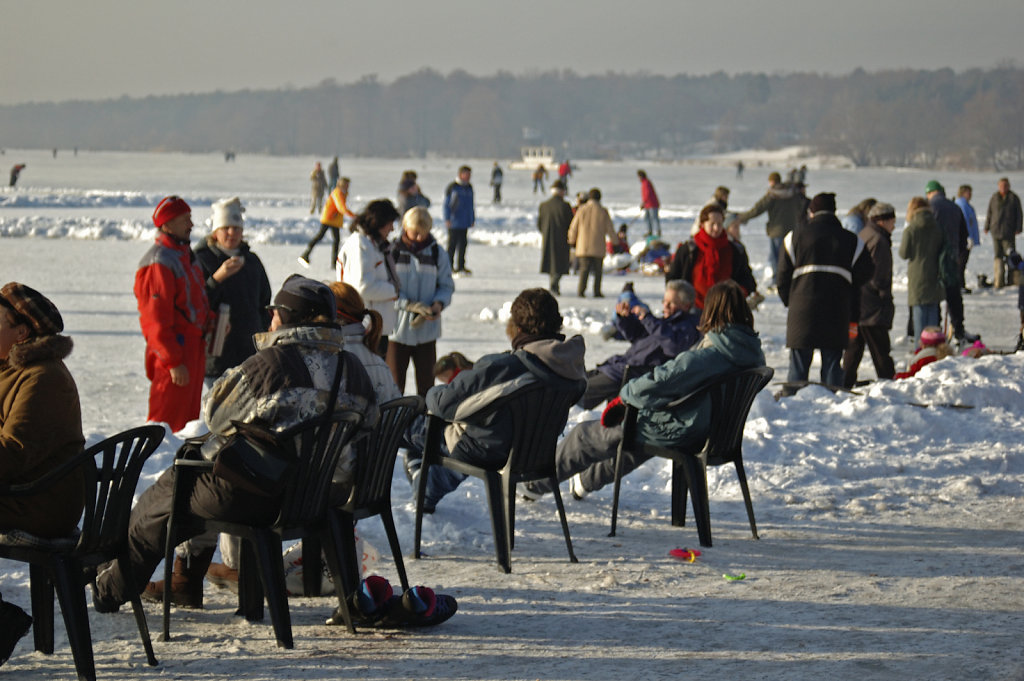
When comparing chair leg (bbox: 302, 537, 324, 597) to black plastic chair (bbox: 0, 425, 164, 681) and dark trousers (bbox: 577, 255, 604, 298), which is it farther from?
dark trousers (bbox: 577, 255, 604, 298)

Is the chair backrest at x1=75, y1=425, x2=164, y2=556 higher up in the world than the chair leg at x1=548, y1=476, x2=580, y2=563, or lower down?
higher up

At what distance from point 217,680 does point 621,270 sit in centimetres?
1508

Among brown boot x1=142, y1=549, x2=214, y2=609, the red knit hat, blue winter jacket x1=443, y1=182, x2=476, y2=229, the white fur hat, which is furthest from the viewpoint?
blue winter jacket x1=443, y1=182, x2=476, y2=229

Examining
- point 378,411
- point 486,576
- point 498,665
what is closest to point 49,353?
point 378,411

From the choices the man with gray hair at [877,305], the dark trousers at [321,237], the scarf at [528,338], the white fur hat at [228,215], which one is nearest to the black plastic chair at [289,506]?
the scarf at [528,338]

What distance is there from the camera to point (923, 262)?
420 inches

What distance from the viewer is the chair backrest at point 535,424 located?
192 inches

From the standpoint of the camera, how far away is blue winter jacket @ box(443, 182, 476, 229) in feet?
55.4

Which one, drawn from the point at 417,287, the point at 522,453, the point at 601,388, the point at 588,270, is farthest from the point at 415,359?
the point at 588,270

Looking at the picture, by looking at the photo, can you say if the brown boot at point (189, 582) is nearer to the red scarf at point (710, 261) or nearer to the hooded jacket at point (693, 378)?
the hooded jacket at point (693, 378)

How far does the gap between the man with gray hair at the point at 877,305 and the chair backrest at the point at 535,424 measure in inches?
195

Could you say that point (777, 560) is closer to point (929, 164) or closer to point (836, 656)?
point (836, 656)

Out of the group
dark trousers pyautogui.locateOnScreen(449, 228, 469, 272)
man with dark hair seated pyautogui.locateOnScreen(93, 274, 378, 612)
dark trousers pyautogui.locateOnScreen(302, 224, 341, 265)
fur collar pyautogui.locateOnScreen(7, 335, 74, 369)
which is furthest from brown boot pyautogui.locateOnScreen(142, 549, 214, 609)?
dark trousers pyautogui.locateOnScreen(302, 224, 341, 265)

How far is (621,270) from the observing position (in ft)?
60.4
